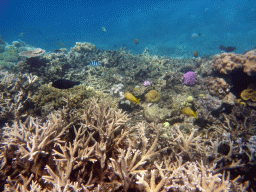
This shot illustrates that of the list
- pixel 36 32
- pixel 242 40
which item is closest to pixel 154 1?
pixel 242 40

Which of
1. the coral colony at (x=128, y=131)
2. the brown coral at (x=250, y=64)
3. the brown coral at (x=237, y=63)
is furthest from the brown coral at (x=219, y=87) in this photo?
the brown coral at (x=250, y=64)

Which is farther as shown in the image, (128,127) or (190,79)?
(190,79)

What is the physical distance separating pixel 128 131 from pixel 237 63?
5.88m

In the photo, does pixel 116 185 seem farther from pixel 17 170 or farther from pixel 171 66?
pixel 171 66

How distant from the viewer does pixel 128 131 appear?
2.35 metres

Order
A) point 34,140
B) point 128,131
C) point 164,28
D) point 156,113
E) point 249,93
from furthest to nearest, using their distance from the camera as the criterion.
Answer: point 164,28 < point 249,93 < point 156,113 < point 128,131 < point 34,140

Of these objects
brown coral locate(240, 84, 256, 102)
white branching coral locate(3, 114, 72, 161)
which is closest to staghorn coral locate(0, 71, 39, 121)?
white branching coral locate(3, 114, 72, 161)

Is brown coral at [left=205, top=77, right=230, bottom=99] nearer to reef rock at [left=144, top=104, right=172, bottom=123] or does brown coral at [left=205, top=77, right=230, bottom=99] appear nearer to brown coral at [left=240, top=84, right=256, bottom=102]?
brown coral at [left=240, top=84, right=256, bottom=102]

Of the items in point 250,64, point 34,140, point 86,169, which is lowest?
point 86,169

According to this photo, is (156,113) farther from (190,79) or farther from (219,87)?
(219,87)

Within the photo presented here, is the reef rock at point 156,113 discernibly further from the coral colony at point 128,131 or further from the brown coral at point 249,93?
the brown coral at point 249,93

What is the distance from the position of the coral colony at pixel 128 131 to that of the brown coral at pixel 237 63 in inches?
1.3

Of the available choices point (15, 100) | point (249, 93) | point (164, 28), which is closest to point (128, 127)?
point (15, 100)

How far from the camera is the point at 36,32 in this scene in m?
63.8
